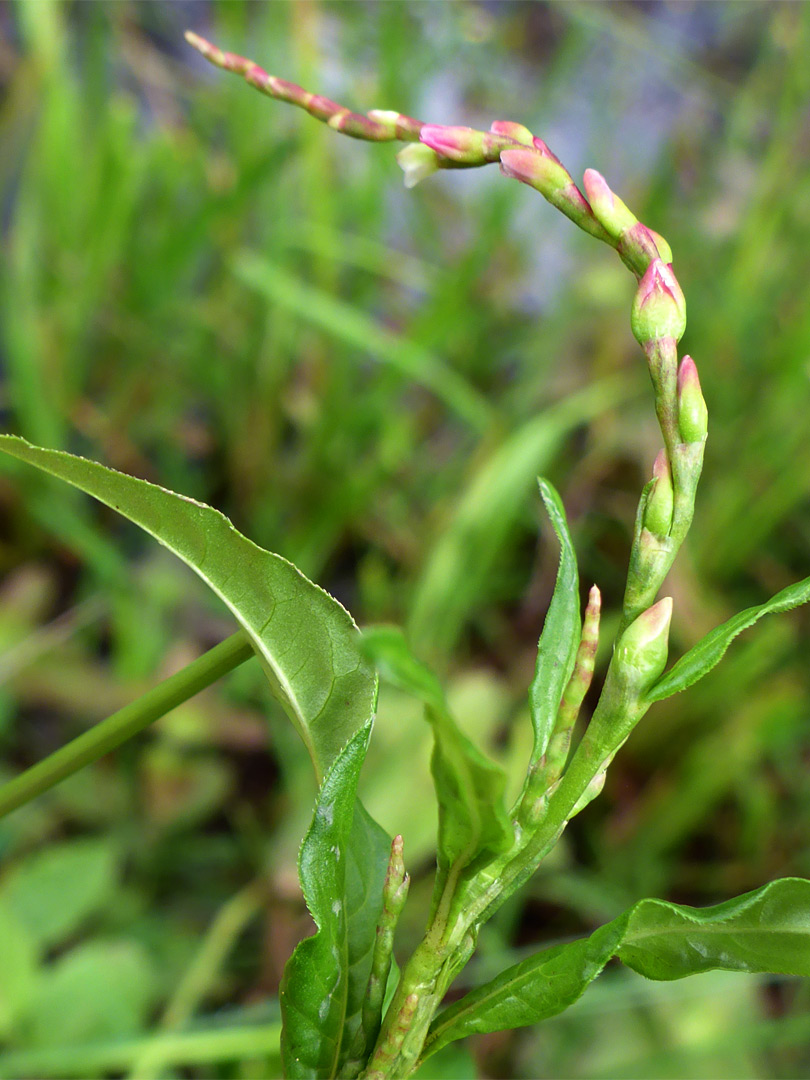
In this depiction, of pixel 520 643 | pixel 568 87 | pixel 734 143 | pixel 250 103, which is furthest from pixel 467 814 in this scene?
pixel 568 87

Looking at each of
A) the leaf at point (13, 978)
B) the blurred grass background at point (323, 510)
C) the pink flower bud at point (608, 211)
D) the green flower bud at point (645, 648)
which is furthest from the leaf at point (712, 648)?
Answer: the leaf at point (13, 978)

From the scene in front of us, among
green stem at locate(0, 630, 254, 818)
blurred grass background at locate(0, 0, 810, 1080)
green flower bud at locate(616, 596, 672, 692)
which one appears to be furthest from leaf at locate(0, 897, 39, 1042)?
green flower bud at locate(616, 596, 672, 692)

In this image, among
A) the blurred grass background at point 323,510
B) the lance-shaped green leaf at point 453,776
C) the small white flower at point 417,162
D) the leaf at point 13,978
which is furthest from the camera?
the blurred grass background at point 323,510

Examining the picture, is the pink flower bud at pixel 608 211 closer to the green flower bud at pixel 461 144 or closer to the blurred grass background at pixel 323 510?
the green flower bud at pixel 461 144

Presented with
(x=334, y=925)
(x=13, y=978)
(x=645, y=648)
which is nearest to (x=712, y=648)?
(x=645, y=648)

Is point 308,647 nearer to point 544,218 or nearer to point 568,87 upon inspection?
point 544,218

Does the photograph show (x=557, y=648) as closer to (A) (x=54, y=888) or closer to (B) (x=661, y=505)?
(B) (x=661, y=505)
